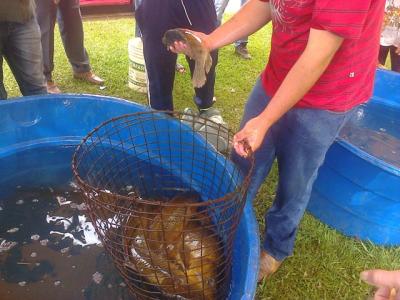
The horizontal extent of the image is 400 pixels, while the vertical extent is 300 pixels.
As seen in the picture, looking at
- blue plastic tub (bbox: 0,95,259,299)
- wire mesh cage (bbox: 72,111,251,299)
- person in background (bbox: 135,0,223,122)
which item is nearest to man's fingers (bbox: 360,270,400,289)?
wire mesh cage (bbox: 72,111,251,299)

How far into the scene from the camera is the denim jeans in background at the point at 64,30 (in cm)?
303

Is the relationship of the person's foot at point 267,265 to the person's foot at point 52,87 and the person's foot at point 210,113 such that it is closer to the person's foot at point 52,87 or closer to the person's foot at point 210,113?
the person's foot at point 210,113

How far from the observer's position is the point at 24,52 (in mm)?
2396

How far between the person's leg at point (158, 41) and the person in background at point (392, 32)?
2.04 meters

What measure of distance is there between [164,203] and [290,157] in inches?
25.4

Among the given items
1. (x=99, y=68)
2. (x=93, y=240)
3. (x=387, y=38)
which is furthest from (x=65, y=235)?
(x=387, y=38)

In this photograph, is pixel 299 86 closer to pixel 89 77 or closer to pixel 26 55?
pixel 26 55

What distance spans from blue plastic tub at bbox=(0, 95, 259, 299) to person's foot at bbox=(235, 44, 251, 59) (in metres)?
2.57

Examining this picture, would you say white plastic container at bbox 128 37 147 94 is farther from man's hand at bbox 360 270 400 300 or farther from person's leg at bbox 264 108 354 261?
man's hand at bbox 360 270 400 300

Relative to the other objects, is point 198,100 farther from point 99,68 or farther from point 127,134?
point 99,68

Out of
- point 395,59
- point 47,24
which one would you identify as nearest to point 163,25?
point 47,24

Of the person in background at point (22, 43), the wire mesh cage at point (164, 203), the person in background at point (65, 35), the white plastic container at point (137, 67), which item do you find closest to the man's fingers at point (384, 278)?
the wire mesh cage at point (164, 203)

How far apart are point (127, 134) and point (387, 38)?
263 centimetres

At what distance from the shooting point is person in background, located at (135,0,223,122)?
95.9 inches
